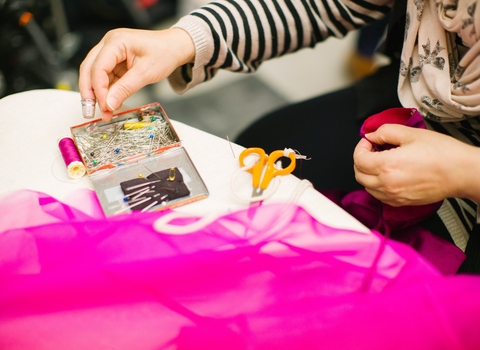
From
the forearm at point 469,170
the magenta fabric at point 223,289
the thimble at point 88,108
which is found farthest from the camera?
the thimble at point 88,108

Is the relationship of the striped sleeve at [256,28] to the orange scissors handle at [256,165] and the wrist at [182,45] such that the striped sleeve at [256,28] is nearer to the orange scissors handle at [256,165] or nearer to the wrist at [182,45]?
the wrist at [182,45]

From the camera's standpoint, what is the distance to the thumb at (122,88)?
70 cm

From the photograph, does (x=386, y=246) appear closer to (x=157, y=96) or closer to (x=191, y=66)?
(x=191, y=66)

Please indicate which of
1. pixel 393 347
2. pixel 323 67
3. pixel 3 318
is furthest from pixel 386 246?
pixel 323 67

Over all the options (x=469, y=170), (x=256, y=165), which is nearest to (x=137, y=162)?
(x=256, y=165)

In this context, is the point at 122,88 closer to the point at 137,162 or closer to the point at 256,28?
the point at 137,162

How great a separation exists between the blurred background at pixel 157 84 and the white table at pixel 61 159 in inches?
32.4

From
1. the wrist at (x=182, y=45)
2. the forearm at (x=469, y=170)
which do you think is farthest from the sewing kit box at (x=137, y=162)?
the forearm at (x=469, y=170)

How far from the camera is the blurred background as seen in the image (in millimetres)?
1566

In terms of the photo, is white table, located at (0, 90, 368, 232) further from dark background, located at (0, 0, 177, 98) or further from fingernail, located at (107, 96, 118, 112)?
dark background, located at (0, 0, 177, 98)

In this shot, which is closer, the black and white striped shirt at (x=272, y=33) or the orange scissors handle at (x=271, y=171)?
the orange scissors handle at (x=271, y=171)

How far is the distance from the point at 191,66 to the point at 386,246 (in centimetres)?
50

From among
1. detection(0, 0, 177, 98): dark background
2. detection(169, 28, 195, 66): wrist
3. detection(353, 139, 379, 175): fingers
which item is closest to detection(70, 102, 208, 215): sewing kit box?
detection(169, 28, 195, 66): wrist

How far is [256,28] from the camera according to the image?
0.86 m
